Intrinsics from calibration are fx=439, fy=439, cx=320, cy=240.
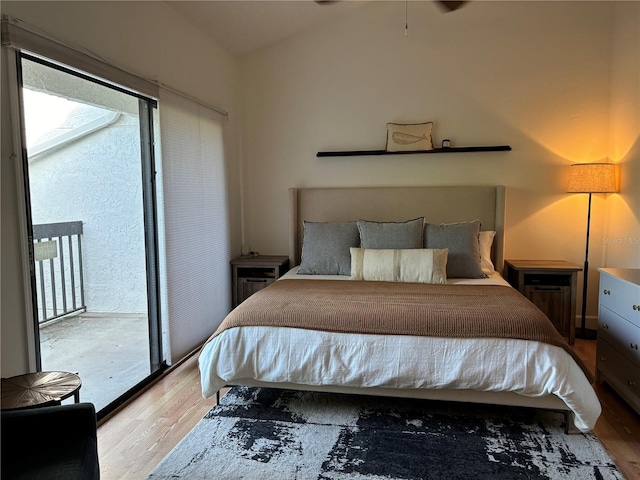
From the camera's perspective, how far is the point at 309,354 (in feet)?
7.57

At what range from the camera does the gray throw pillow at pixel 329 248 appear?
3614 millimetres

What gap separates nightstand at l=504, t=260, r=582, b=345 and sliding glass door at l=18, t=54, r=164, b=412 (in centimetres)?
291

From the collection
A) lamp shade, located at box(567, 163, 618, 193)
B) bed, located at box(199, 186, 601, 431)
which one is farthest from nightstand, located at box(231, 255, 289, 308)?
lamp shade, located at box(567, 163, 618, 193)

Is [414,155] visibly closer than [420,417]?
No

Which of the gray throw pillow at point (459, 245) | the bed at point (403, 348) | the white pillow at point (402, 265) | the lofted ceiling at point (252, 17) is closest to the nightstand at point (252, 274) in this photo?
the white pillow at point (402, 265)

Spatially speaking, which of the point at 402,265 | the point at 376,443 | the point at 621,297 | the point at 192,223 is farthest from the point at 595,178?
the point at 192,223

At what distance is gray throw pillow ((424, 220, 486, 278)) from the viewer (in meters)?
3.40

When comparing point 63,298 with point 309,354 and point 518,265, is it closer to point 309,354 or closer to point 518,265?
point 309,354

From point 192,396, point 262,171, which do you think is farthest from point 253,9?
point 192,396

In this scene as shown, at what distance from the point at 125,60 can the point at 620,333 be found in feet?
10.9

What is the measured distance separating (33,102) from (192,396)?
1.85m

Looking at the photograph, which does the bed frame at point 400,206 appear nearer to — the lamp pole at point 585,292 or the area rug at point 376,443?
the lamp pole at point 585,292

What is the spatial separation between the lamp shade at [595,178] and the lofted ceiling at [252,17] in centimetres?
237

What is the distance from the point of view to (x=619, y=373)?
2.57 metres
